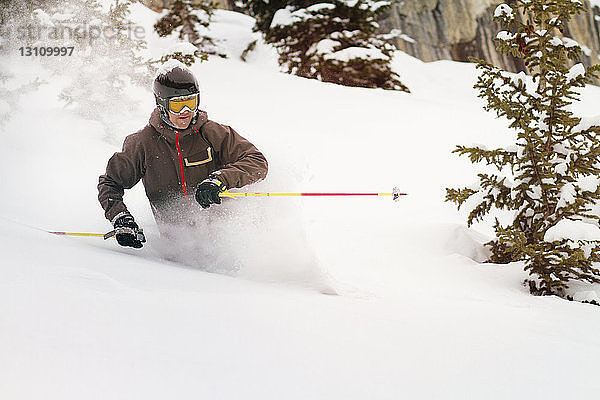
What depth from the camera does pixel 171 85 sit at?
3988 millimetres

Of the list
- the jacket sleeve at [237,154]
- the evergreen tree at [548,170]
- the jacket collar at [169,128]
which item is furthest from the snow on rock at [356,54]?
the jacket collar at [169,128]

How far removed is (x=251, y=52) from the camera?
1834 cm

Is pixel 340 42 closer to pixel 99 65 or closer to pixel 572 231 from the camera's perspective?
pixel 99 65

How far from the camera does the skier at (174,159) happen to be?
13.2 feet

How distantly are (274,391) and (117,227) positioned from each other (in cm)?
266

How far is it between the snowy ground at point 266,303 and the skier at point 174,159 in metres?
0.25

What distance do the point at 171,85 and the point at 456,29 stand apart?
71.3ft

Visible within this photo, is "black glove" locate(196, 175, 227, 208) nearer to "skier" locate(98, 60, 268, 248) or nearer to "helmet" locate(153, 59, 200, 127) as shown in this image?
"skier" locate(98, 60, 268, 248)

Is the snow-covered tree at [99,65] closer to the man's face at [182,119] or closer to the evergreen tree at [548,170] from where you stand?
the man's face at [182,119]

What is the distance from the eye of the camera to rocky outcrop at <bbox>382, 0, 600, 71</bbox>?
22.9 meters

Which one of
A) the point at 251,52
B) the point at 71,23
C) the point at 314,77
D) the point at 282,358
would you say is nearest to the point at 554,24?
the point at 282,358

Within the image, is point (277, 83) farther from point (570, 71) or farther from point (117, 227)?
point (117, 227)

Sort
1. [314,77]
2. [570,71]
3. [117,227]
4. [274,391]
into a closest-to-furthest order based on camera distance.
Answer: [274,391], [117,227], [570,71], [314,77]

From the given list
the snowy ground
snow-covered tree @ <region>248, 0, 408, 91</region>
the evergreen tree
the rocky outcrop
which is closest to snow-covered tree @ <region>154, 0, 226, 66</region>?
snow-covered tree @ <region>248, 0, 408, 91</region>
